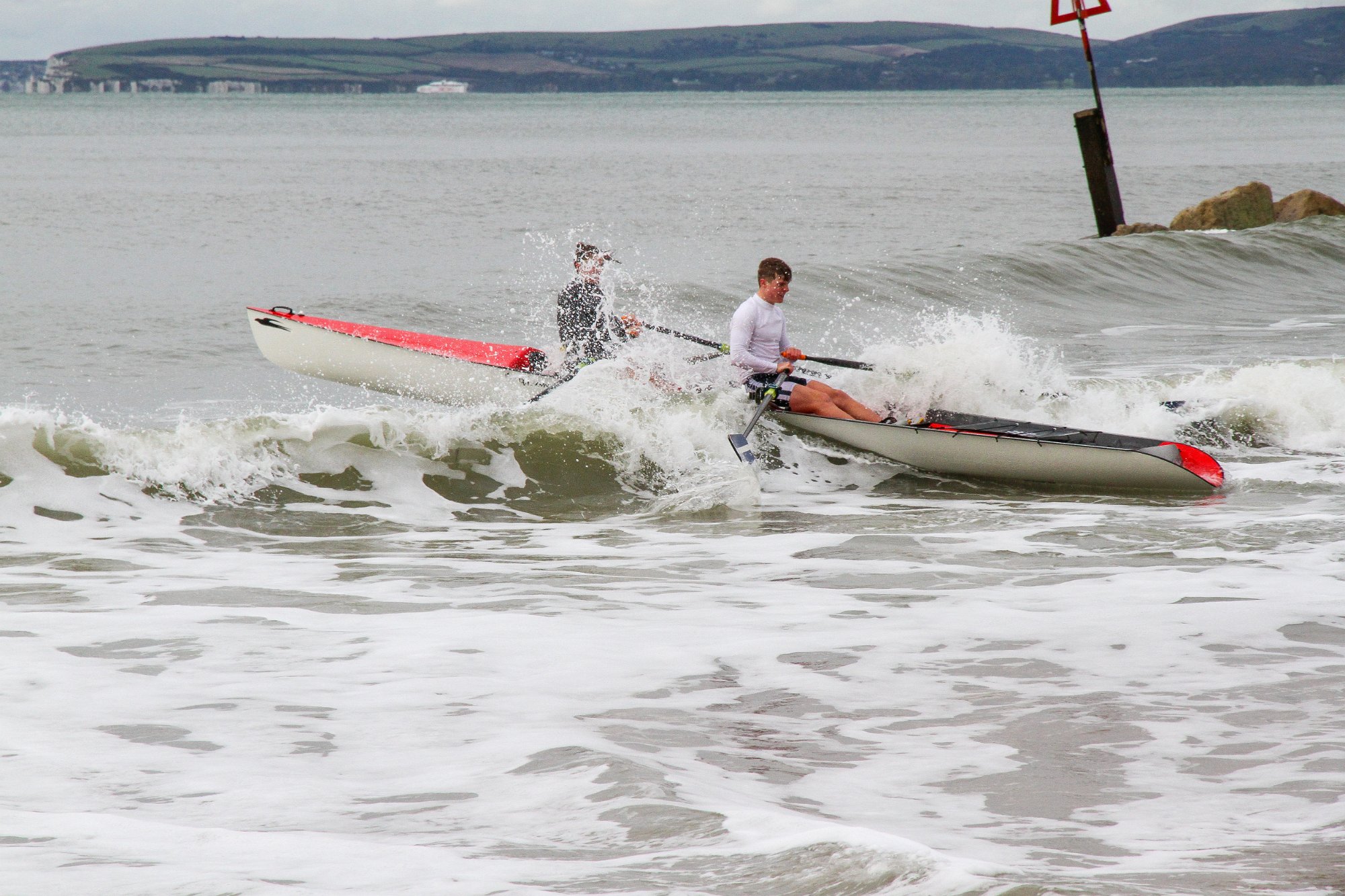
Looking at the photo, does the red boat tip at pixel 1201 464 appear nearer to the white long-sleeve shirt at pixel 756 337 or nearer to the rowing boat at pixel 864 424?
the rowing boat at pixel 864 424

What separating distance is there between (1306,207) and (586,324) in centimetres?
1932

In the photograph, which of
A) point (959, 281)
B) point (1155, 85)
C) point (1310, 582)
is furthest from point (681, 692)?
point (1155, 85)

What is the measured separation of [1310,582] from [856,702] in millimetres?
2976

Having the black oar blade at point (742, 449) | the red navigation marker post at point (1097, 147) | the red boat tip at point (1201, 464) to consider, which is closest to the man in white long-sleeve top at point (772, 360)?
the black oar blade at point (742, 449)

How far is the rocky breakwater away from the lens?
23578 millimetres

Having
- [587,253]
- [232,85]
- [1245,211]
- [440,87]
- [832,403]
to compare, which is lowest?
[832,403]

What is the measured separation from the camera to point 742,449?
29.6 feet

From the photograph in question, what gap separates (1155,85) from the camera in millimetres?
191750

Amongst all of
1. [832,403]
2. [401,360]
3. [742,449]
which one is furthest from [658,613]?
[401,360]

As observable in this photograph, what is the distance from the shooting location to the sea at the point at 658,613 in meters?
3.46

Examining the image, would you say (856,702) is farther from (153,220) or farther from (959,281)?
(153,220)

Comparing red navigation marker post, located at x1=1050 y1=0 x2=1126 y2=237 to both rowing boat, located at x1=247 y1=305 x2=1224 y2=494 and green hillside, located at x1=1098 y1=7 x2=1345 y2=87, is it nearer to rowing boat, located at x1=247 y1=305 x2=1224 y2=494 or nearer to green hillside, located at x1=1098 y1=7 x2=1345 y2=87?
rowing boat, located at x1=247 y1=305 x2=1224 y2=494

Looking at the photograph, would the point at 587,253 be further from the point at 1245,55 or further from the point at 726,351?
the point at 1245,55

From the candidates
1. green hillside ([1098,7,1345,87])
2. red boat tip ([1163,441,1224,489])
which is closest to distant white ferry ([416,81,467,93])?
green hillside ([1098,7,1345,87])
